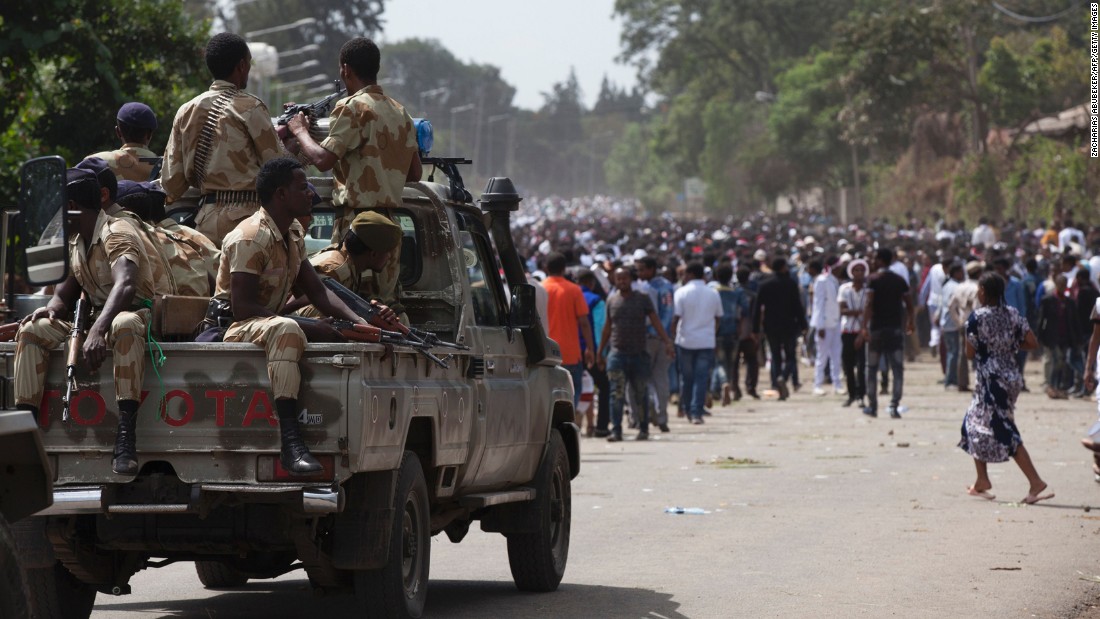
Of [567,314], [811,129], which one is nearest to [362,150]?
[567,314]

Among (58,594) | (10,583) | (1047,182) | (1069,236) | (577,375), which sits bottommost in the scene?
(58,594)

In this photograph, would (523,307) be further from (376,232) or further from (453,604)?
(453,604)

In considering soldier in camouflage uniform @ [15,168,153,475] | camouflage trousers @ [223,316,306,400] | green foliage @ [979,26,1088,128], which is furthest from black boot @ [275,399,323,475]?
green foliage @ [979,26,1088,128]

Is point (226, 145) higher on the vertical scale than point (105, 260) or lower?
higher

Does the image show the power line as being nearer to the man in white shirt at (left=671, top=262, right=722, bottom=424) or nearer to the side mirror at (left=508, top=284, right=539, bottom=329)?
the man in white shirt at (left=671, top=262, right=722, bottom=424)

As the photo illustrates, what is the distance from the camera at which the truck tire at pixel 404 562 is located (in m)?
7.07

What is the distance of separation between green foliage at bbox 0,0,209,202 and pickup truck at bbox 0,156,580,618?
28.7ft

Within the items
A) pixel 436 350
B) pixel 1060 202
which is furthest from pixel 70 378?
pixel 1060 202

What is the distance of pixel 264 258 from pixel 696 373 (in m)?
14.0

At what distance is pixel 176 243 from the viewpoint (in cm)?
752

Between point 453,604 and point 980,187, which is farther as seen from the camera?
point 980,187

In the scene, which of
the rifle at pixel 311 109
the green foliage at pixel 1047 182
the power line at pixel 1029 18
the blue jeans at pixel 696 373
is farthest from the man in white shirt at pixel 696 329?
the power line at pixel 1029 18

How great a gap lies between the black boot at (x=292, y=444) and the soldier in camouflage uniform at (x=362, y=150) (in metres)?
1.66

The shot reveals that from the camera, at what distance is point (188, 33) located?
68.9 ft
